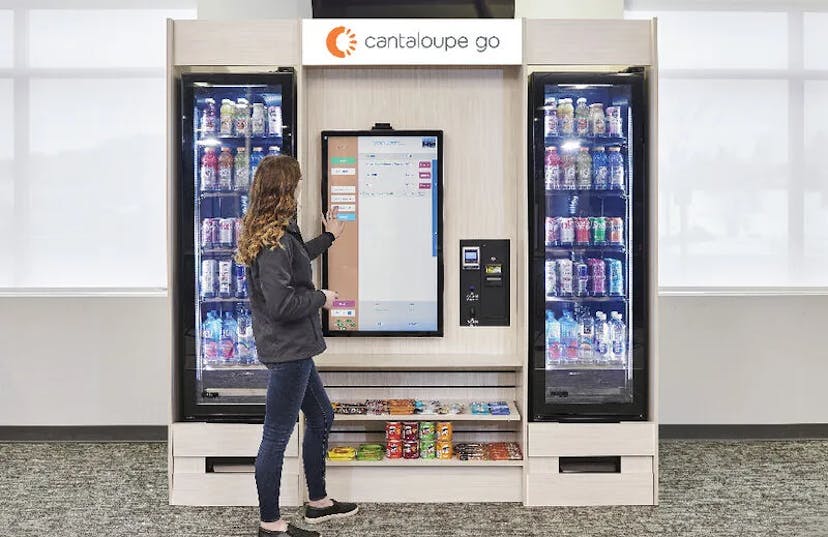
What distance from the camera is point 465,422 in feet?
14.7

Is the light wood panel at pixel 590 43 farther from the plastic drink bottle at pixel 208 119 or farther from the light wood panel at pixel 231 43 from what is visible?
the plastic drink bottle at pixel 208 119

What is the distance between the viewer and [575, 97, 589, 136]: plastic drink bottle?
425cm

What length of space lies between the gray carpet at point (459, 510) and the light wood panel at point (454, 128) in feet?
3.19

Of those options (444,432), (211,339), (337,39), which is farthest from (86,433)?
(337,39)

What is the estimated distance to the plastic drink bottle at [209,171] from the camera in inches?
166

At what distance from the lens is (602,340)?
4.36 meters

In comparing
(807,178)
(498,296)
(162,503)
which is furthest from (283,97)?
(807,178)

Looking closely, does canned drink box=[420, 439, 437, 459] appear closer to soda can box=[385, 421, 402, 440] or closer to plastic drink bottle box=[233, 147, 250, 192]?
soda can box=[385, 421, 402, 440]

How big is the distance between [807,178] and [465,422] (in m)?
3.32

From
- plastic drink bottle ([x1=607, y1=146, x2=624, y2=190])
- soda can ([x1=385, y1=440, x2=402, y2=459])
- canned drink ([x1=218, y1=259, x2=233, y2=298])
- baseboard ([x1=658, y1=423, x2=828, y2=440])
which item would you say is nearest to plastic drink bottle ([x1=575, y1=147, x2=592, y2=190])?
plastic drink bottle ([x1=607, y1=146, x2=624, y2=190])

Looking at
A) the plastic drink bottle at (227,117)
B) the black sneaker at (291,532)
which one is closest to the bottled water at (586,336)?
the black sneaker at (291,532)

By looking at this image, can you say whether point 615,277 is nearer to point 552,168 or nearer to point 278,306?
point 552,168

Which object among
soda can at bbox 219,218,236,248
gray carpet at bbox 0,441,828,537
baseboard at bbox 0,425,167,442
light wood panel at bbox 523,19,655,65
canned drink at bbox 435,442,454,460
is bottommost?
gray carpet at bbox 0,441,828,537

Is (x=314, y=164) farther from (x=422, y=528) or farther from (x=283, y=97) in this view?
(x=422, y=528)
